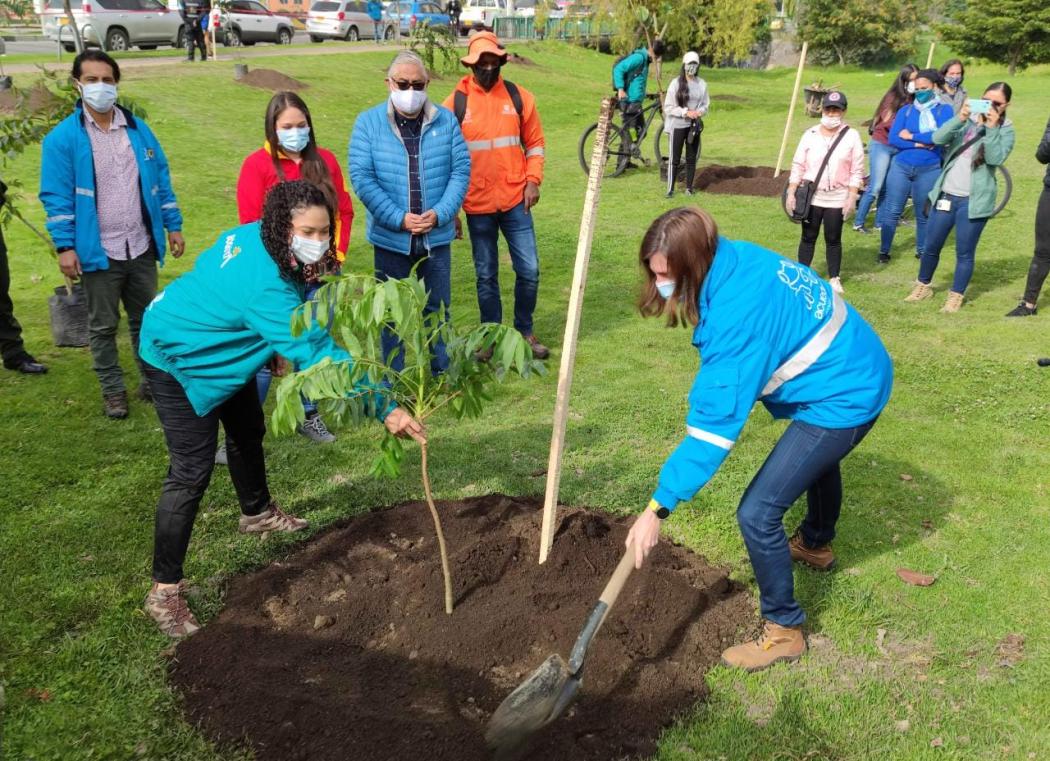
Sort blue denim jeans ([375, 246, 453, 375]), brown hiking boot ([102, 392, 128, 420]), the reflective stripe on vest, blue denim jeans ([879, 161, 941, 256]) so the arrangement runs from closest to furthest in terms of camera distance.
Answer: the reflective stripe on vest, brown hiking boot ([102, 392, 128, 420]), blue denim jeans ([375, 246, 453, 375]), blue denim jeans ([879, 161, 941, 256])

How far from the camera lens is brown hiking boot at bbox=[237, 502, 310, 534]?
4.51 metres

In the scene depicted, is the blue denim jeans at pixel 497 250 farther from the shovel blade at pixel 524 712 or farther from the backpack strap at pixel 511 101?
the shovel blade at pixel 524 712

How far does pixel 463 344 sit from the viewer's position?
134 inches

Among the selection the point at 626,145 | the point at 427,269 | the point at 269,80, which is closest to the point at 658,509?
the point at 427,269

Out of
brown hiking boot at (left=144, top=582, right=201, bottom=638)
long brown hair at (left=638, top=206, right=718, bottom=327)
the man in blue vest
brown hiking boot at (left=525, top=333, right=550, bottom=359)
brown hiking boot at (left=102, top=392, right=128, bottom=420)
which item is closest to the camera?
long brown hair at (left=638, top=206, right=718, bottom=327)

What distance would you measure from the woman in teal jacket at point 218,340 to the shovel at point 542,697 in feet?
3.14

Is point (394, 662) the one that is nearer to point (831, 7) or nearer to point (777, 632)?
point (777, 632)

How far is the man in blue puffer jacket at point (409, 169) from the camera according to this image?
5.54m

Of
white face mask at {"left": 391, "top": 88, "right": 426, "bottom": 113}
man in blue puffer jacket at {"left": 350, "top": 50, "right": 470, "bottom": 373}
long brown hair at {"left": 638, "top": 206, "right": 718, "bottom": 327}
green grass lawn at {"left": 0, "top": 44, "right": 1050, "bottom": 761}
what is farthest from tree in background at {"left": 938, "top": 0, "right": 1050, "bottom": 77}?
long brown hair at {"left": 638, "top": 206, "right": 718, "bottom": 327}

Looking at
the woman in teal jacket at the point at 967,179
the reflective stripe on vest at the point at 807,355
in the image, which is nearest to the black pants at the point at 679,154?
the woman in teal jacket at the point at 967,179

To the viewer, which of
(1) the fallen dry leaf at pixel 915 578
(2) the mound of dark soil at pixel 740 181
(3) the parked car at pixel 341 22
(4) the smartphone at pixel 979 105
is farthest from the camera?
(3) the parked car at pixel 341 22

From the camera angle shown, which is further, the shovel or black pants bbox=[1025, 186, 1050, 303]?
black pants bbox=[1025, 186, 1050, 303]

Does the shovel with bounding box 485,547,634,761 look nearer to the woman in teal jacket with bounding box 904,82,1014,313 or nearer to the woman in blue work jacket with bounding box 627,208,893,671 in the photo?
the woman in blue work jacket with bounding box 627,208,893,671

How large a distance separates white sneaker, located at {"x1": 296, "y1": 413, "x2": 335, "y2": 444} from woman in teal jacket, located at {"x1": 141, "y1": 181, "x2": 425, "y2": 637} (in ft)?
5.08
